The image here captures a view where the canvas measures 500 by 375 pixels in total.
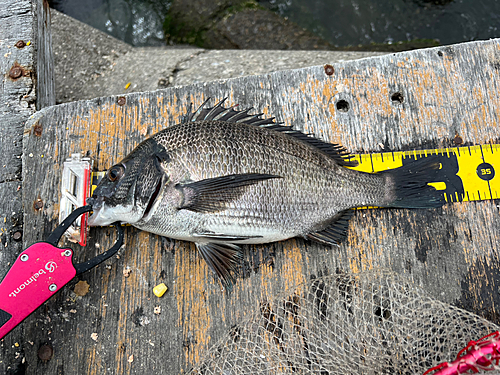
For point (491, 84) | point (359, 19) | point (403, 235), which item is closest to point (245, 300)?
point (403, 235)

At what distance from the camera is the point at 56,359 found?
6.72 feet

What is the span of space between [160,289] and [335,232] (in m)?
1.23

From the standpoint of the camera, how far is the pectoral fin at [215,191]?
187 centimetres

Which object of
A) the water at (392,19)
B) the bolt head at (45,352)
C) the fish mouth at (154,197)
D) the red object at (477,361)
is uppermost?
the water at (392,19)

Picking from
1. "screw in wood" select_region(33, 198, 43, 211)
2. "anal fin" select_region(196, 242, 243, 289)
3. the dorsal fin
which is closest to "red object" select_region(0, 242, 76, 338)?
"screw in wood" select_region(33, 198, 43, 211)

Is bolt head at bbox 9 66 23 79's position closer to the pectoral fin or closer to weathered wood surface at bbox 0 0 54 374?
weathered wood surface at bbox 0 0 54 374

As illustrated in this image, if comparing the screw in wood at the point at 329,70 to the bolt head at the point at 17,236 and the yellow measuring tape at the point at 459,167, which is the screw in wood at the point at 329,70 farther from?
the bolt head at the point at 17,236

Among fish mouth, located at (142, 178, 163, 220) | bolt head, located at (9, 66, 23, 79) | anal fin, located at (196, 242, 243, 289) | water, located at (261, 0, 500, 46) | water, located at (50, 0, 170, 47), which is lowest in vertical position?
anal fin, located at (196, 242, 243, 289)

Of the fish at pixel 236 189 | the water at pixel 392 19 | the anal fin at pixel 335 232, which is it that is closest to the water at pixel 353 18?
the water at pixel 392 19

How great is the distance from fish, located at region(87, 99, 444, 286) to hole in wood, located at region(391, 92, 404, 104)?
1.88 ft

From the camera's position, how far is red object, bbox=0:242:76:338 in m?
1.84

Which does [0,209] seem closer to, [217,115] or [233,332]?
[217,115]

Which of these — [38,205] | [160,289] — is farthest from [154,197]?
[38,205]

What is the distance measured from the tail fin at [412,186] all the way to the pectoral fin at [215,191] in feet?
2.70
